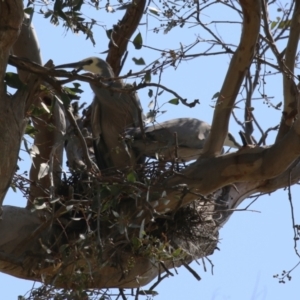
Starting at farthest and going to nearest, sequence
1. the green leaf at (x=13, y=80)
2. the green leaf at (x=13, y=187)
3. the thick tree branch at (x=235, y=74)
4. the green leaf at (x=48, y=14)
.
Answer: the thick tree branch at (x=235, y=74), the green leaf at (x=13, y=187), the green leaf at (x=48, y=14), the green leaf at (x=13, y=80)

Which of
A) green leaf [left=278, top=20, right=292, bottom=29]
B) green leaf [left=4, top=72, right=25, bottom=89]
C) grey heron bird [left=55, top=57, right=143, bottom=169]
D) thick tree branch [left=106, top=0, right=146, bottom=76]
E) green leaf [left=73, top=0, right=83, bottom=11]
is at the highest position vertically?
thick tree branch [left=106, top=0, right=146, bottom=76]

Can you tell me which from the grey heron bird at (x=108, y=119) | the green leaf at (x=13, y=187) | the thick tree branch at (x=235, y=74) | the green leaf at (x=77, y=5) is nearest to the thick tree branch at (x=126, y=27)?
the grey heron bird at (x=108, y=119)

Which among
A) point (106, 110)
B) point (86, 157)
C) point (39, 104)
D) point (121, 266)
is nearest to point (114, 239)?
point (121, 266)

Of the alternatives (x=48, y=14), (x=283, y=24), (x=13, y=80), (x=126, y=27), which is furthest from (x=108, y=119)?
(x=13, y=80)

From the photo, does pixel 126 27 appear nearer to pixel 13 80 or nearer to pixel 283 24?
pixel 283 24

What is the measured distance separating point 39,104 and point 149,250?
4.31 ft

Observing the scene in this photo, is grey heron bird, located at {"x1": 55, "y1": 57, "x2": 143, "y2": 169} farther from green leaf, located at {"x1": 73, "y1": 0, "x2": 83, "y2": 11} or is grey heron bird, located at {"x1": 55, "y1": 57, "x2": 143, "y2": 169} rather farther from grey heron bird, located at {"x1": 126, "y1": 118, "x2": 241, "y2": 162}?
green leaf, located at {"x1": 73, "y1": 0, "x2": 83, "y2": 11}

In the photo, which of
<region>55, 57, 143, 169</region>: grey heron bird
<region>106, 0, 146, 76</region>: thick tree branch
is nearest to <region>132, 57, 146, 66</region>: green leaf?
<region>55, 57, 143, 169</region>: grey heron bird

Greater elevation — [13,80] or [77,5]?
[77,5]

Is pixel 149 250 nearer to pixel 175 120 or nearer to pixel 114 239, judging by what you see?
pixel 114 239

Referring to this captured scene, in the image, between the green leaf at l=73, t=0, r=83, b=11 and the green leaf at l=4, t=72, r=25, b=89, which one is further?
the green leaf at l=73, t=0, r=83, b=11

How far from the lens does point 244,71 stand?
4.37m

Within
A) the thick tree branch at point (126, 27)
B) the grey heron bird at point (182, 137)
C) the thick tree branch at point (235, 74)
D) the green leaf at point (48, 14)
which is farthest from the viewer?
the thick tree branch at point (126, 27)

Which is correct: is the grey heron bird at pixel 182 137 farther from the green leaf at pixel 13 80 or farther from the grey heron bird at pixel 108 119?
→ the green leaf at pixel 13 80
